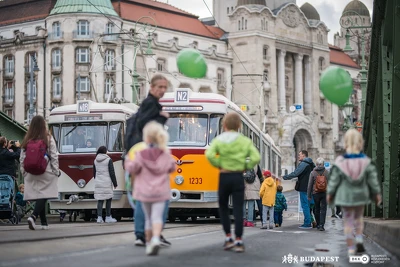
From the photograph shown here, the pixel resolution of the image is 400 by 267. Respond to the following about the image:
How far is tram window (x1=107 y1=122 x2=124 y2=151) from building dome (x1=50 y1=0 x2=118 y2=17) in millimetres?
68033

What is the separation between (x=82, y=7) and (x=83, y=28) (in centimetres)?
198

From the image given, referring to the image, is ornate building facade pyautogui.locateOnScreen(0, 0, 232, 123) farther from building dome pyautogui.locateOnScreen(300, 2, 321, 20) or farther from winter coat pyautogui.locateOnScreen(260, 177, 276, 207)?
winter coat pyautogui.locateOnScreen(260, 177, 276, 207)

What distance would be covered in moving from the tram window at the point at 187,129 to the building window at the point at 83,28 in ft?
230

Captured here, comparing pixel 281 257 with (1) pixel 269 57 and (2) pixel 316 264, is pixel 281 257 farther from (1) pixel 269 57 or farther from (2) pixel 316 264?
(1) pixel 269 57

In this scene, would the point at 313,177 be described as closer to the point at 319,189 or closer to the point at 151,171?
the point at 319,189

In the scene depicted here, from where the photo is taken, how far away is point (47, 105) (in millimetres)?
92250

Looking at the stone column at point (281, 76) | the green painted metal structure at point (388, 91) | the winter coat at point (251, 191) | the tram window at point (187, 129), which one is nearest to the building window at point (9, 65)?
the stone column at point (281, 76)

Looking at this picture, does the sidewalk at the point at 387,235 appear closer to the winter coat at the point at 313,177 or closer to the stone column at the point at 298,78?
the winter coat at the point at 313,177

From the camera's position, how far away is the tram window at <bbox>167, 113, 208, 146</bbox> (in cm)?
2234

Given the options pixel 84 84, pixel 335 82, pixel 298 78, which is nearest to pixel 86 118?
pixel 335 82

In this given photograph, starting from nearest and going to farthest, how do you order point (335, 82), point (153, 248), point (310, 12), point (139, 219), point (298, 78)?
point (153, 248)
point (139, 219)
point (335, 82)
point (298, 78)
point (310, 12)

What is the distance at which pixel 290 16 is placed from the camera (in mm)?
121125

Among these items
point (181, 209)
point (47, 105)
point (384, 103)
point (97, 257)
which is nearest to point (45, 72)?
point (47, 105)

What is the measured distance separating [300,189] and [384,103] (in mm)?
5841
